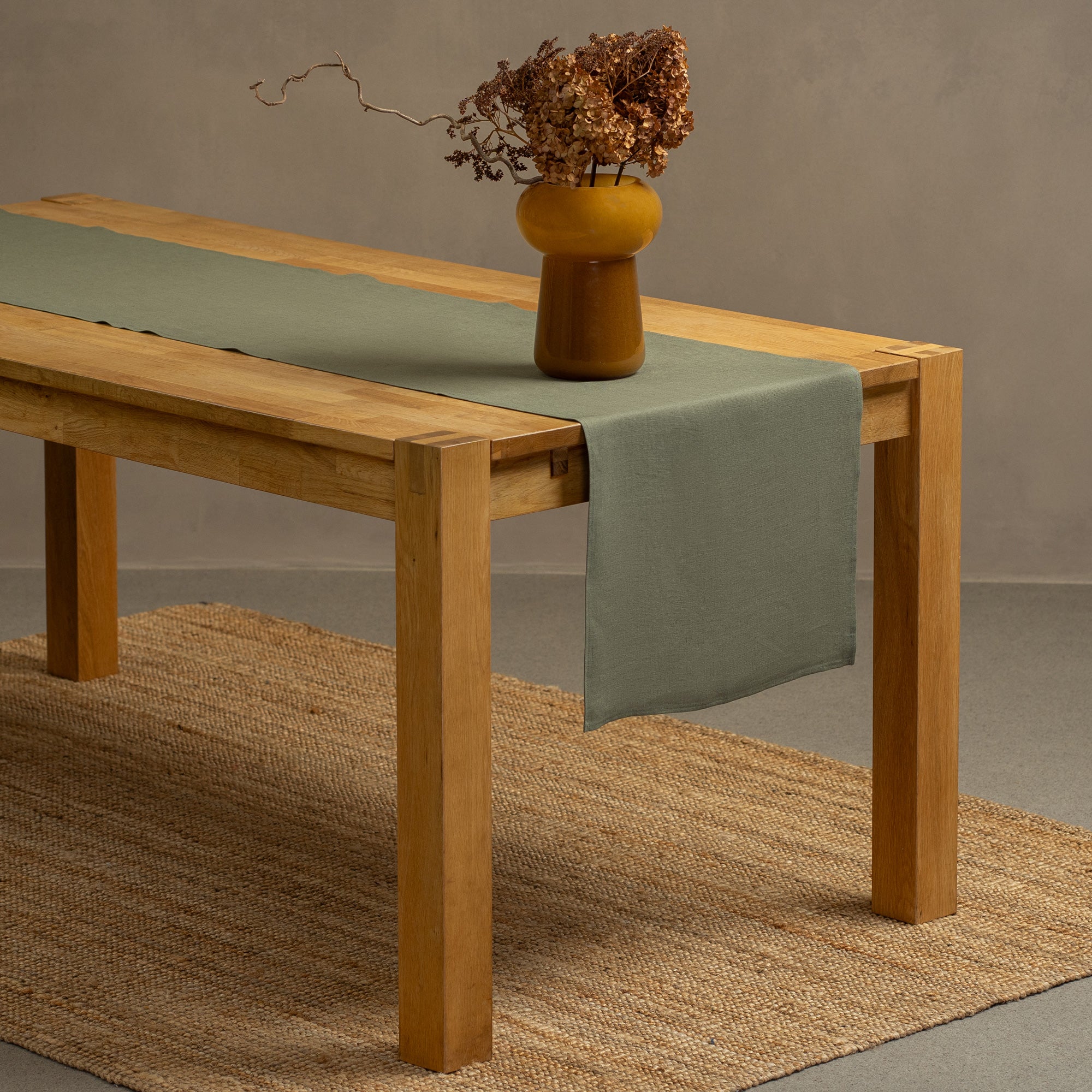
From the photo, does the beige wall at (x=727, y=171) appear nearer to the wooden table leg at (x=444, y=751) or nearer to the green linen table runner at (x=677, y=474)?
the green linen table runner at (x=677, y=474)

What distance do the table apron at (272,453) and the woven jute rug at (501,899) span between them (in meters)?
0.61

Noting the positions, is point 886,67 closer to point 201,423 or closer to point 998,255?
point 998,255

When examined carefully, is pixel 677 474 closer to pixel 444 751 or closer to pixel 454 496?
pixel 454 496

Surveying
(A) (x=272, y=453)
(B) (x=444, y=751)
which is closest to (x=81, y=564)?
(A) (x=272, y=453)

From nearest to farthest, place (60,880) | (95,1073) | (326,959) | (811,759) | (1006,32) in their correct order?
(95,1073), (326,959), (60,880), (811,759), (1006,32)

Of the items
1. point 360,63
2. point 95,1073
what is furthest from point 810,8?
point 95,1073

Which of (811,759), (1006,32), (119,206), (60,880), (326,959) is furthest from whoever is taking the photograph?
(1006,32)

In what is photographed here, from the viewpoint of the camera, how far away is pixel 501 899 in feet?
9.14

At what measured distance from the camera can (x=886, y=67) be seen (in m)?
4.50

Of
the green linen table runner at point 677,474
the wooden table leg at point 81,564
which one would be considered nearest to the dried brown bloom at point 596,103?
the green linen table runner at point 677,474

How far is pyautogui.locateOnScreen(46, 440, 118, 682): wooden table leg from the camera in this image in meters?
3.58

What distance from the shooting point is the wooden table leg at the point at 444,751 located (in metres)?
2.17

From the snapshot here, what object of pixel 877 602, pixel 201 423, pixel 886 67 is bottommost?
pixel 877 602

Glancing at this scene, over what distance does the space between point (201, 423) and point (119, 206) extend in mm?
1437
